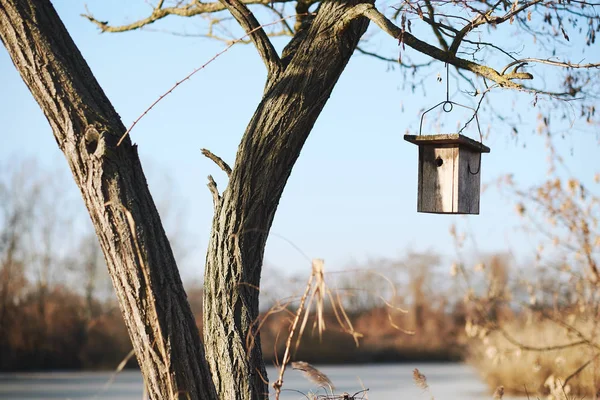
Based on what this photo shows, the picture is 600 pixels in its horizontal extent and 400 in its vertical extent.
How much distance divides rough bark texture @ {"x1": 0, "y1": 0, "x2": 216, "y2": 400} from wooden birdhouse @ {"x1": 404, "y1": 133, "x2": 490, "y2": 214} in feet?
4.04

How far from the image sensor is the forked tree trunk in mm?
2064

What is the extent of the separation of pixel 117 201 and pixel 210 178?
0.69 meters

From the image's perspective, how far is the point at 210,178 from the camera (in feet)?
8.99

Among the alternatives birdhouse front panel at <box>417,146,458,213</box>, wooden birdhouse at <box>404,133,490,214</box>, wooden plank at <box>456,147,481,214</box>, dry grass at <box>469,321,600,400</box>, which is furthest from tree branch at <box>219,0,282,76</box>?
dry grass at <box>469,321,600,400</box>

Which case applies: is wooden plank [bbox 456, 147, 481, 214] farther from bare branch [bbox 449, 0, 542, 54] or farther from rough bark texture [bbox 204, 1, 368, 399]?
rough bark texture [bbox 204, 1, 368, 399]

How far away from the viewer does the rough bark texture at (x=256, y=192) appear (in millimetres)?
2535

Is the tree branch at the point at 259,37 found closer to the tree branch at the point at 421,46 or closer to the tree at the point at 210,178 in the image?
the tree at the point at 210,178

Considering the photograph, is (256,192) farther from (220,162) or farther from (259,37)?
(259,37)

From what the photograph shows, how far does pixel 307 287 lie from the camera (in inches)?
64.5

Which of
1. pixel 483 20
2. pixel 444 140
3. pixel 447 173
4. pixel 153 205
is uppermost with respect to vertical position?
pixel 483 20

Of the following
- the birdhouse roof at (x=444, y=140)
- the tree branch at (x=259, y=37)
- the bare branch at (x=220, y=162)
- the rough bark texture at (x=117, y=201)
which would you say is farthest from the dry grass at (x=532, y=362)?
the rough bark texture at (x=117, y=201)

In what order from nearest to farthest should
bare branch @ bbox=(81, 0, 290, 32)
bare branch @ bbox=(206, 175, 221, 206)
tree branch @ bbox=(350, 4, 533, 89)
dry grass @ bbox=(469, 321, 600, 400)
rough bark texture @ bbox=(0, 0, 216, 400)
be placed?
1. rough bark texture @ bbox=(0, 0, 216, 400)
2. tree branch @ bbox=(350, 4, 533, 89)
3. bare branch @ bbox=(206, 175, 221, 206)
4. bare branch @ bbox=(81, 0, 290, 32)
5. dry grass @ bbox=(469, 321, 600, 400)

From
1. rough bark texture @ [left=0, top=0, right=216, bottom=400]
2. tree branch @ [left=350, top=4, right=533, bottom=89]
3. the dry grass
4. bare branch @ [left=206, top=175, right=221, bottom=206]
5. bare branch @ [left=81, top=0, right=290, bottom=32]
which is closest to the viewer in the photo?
rough bark texture @ [left=0, top=0, right=216, bottom=400]

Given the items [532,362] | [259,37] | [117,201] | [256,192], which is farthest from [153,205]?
[532,362]
